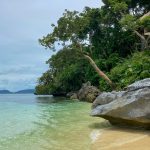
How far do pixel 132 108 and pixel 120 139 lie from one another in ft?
3.84

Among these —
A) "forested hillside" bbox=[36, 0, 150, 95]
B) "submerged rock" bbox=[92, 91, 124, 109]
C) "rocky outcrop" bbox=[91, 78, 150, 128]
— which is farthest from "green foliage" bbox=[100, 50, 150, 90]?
"rocky outcrop" bbox=[91, 78, 150, 128]

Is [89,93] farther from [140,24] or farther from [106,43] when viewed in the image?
[140,24]

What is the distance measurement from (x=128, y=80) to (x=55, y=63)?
8065 millimetres

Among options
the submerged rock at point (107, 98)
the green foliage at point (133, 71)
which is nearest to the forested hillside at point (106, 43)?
the green foliage at point (133, 71)

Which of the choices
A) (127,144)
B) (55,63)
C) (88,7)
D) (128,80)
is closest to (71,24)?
(55,63)

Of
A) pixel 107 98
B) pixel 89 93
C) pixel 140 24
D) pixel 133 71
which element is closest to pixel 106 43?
pixel 89 93

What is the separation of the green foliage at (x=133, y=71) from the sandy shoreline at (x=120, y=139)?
14786mm

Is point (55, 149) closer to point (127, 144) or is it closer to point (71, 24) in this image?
point (127, 144)

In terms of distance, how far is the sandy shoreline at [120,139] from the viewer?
802 centimetres

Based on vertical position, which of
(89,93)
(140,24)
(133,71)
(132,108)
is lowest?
(132,108)

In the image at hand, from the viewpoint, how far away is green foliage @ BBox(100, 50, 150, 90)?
82.5 ft

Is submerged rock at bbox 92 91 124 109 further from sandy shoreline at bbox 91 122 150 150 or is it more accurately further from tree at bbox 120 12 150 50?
tree at bbox 120 12 150 50

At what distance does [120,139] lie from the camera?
8.84 meters

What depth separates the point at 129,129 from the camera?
10.2 m
